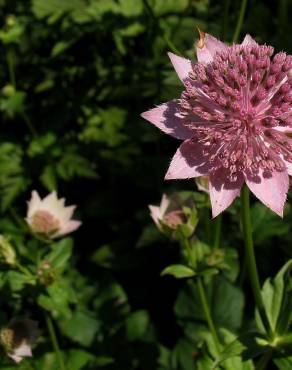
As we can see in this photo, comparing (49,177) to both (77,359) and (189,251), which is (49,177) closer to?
(77,359)

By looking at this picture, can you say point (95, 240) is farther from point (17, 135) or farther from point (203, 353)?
point (203, 353)

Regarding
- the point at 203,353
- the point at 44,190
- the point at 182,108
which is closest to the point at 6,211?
the point at 44,190

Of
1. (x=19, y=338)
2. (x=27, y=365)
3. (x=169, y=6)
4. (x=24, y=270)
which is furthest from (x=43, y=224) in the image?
(x=169, y=6)

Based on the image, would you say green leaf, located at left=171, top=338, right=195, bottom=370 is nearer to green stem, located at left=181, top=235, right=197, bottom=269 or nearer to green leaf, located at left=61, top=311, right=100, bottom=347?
green leaf, located at left=61, top=311, right=100, bottom=347

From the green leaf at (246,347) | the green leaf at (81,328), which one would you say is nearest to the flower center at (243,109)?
the green leaf at (246,347)

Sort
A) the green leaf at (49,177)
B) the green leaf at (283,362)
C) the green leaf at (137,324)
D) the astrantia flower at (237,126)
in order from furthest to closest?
1. the green leaf at (49,177)
2. the green leaf at (137,324)
3. the green leaf at (283,362)
4. the astrantia flower at (237,126)

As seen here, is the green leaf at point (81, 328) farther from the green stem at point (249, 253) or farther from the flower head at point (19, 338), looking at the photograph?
the green stem at point (249, 253)

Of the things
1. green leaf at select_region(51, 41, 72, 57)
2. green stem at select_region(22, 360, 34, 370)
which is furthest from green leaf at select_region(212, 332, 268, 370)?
green leaf at select_region(51, 41, 72, 57)
